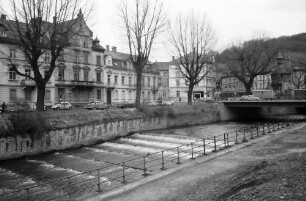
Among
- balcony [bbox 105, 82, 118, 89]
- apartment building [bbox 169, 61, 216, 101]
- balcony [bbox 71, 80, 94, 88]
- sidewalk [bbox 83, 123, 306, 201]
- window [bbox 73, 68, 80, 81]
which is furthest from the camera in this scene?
apartment building [bbox 169, 61, 216, 101]

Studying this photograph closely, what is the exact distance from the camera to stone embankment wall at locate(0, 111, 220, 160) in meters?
24.5

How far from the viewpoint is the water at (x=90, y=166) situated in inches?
637

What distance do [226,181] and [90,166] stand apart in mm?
10516

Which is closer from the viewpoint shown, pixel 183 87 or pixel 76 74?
pixel 76 74

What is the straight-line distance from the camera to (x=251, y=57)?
205 ft

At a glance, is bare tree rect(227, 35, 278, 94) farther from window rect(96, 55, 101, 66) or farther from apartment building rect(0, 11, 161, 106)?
window rect(96, 55, 101, 66)

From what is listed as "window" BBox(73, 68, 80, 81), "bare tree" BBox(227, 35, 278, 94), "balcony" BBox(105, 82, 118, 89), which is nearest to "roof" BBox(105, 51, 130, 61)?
"balcony" BBox(105, 82, 118, 89)

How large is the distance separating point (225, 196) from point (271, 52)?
5536 cm

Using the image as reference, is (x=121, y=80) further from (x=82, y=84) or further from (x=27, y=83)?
(x=27, y=83)

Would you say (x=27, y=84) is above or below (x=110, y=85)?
below

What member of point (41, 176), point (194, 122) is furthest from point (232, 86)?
point (41, 176)

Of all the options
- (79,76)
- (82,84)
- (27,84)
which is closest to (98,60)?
(79,76)

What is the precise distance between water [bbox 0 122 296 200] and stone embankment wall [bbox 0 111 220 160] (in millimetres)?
937

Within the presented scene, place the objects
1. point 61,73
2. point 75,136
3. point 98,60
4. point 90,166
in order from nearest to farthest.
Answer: point 90,166
point 75,136
point 61,73
point 98,60
